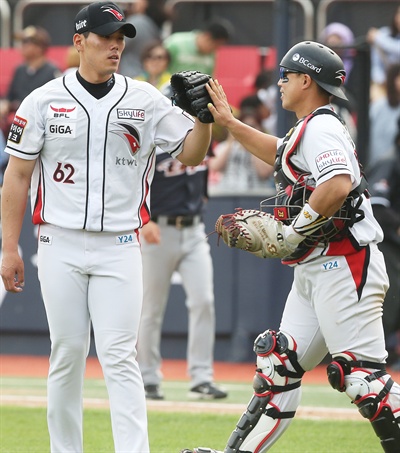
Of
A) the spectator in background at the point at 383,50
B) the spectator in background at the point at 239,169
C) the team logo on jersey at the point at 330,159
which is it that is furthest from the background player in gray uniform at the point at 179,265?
the spectator in background at the point at 383,50

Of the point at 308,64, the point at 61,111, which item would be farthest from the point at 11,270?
the point at 308,64

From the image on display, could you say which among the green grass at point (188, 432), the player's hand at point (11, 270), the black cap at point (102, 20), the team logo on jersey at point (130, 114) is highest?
the black cap at point (102, 20)

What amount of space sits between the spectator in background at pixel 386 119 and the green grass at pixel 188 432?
12.4 feet

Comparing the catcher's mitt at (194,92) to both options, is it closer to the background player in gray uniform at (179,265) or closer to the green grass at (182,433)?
the green grass at (182,433)

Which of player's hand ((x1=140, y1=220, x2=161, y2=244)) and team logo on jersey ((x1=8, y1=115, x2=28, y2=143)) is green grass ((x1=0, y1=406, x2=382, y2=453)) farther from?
team logo on jersey ((x1=8, y1=115, x2=28, y2=143))

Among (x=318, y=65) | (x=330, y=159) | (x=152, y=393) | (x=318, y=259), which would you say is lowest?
(x=152, y=393)

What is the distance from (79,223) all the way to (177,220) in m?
3.43

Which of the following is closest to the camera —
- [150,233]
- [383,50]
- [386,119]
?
[150,233]

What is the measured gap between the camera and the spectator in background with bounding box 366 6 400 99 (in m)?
12.9

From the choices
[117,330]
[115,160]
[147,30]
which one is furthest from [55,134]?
[147,30]

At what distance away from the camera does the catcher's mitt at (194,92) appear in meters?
5.58

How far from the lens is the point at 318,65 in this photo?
5.56 metres

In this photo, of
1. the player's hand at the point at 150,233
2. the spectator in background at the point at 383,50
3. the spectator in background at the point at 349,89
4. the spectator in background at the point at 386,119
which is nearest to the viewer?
the player's hand at the point at 150,233

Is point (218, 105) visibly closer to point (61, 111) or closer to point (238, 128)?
point (238, 128)
